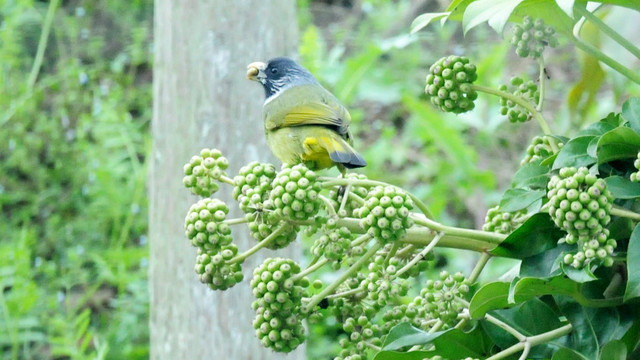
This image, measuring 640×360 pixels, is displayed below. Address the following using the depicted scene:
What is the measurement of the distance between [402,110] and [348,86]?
4.72ft

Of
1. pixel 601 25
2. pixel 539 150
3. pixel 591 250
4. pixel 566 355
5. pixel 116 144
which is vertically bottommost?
pixel 566 355

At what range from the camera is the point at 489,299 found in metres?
0.85

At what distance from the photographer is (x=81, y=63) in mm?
4594

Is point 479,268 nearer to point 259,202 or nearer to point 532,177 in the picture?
point 532,177

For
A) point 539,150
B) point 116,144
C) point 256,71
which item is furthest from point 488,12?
point 116,144

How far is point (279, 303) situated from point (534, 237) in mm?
256

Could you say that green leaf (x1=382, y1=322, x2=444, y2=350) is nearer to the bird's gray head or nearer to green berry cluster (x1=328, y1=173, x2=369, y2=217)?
green berry cluster (x1=328, y1=173, x2=369, y2=217)

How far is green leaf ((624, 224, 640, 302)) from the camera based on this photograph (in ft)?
2.55

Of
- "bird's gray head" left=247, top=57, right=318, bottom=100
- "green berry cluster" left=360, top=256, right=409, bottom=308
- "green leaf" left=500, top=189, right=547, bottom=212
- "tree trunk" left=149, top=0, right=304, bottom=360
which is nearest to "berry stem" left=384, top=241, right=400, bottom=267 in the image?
"green berry cluster" left=360, top=256, right=409, bottom=308

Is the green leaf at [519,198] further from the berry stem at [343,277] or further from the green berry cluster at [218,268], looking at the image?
the green berry cluster at [218,268]

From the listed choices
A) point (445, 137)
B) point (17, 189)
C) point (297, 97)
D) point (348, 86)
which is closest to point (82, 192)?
point (17, 189)

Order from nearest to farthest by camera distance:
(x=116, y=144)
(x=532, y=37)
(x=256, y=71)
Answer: (x=532, y=37), (x=256, y=71), (x=116, y=144)

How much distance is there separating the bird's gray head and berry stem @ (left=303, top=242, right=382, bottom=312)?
2.16 feet

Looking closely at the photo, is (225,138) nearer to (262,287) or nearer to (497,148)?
(262,287)
